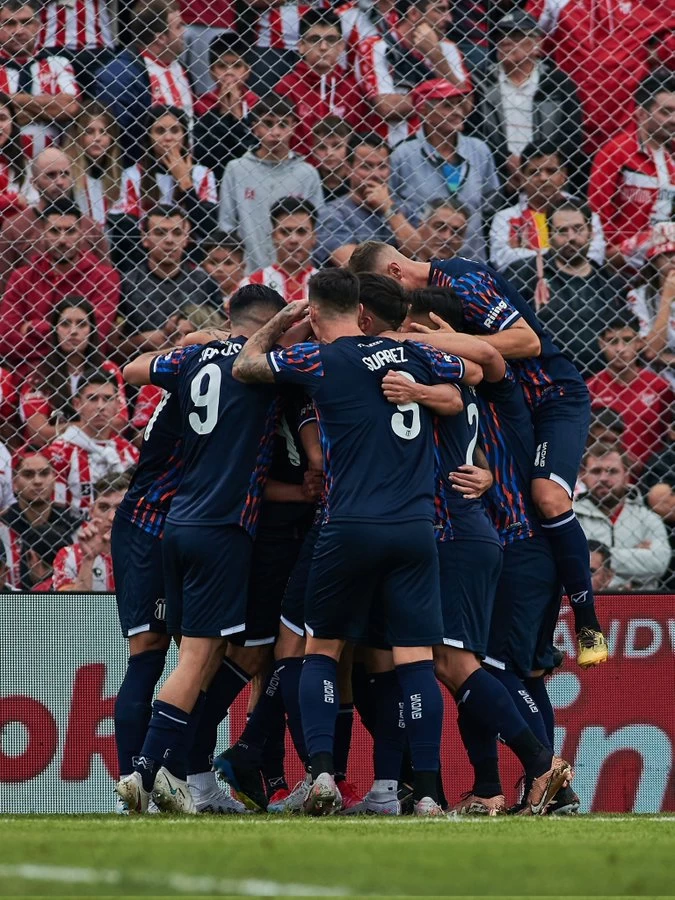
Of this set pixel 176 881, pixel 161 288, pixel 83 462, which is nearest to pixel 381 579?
pixel 176 881

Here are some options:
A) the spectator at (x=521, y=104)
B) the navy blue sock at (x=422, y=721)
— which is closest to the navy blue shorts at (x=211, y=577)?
the navy blue sock at (x=422, y=721)

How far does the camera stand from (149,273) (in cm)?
780

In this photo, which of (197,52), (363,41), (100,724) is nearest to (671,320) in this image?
(363,41)

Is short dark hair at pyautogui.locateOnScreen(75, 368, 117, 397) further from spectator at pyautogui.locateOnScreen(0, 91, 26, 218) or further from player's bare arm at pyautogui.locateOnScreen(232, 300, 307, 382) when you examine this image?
player's bare arm at pyautogui.locateOnScreen(232, 300, 307, 382)

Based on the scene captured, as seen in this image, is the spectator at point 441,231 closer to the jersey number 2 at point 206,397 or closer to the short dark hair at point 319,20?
the short dark hair at point 319,20

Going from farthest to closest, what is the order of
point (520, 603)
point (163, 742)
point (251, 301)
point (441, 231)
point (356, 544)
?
point (441, 231), point (520, 603), point (251, 301), point (163, 742), point (356, 544)

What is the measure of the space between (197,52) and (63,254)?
5.35 feet

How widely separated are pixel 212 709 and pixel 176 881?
8.54ft

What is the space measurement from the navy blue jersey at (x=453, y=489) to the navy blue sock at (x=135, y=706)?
130 centimetres

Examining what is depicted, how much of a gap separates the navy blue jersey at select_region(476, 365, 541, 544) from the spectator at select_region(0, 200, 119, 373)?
255cm

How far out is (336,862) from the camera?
359 cm

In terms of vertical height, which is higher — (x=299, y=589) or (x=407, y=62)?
(x=407, y=62)

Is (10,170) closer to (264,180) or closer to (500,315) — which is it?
(264,180)

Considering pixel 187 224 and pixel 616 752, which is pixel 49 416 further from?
pixel 616 752
